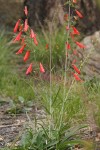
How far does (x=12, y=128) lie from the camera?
480 centimetres

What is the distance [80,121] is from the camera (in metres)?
4.44

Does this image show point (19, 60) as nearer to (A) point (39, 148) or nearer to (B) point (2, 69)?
(B) point (2, 69)

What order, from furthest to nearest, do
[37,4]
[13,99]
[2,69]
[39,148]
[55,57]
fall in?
[37,4] < [55,57] < [2,69] < [13,99] < [39,148]

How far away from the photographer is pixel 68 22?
12.8 ft

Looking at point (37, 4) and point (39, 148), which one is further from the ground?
point (37, 4)

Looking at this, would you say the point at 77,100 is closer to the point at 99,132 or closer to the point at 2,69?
the point at 99,132

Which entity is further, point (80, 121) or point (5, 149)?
point (80, 121)

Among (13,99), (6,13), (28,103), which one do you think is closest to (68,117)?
(28,103)

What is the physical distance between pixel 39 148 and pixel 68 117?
85 centimetres

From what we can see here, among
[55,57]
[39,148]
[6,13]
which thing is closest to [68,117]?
[39,148]

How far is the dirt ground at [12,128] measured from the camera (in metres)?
4.12

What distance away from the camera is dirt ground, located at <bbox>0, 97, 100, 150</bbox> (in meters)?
4.12

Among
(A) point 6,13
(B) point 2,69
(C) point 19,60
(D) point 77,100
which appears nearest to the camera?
(D) point 77,100

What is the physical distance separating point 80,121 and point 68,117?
4.8 inches
